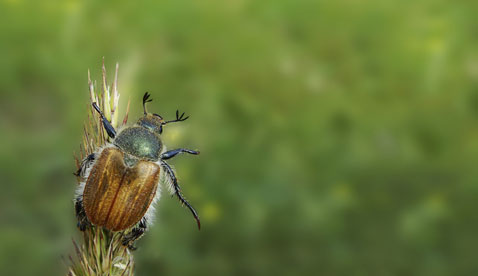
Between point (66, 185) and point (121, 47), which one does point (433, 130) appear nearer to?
point (121, 47)

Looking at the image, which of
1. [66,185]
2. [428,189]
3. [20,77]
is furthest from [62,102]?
[428,189]

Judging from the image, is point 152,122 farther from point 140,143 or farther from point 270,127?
point 270,127

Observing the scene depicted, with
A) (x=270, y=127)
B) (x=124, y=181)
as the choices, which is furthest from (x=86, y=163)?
(x=270, y=127)

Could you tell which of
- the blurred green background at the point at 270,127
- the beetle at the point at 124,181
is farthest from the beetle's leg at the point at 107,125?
the blurred green background at the point at 270,127

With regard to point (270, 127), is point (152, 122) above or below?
below

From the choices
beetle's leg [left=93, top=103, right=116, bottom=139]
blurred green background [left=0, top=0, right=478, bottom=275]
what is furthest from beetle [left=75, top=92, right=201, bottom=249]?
blurred green background [left=0, top=0, right=478, bottom=275]

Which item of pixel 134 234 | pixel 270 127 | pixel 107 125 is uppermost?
pixel 270 127
